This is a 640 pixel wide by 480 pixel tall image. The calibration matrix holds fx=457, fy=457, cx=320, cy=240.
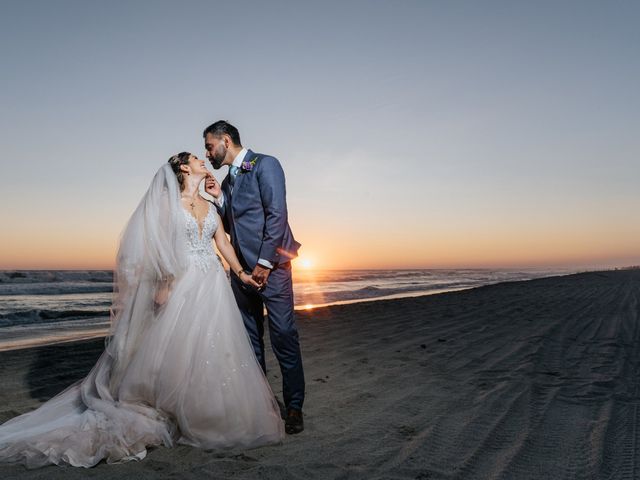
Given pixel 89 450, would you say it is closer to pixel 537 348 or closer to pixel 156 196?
pixel 156 196

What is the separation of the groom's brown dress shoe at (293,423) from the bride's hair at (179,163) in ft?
7.02

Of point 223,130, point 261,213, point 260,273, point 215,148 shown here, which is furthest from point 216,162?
point 260,273

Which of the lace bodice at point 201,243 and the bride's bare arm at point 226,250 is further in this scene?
the bride's bare arm at point 226,250

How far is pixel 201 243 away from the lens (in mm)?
3865

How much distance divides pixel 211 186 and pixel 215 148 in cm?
35

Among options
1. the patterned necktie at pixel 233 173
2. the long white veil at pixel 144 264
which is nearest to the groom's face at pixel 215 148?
the patterned necktie at pixel 233 173

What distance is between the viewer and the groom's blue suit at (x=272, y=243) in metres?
3.88

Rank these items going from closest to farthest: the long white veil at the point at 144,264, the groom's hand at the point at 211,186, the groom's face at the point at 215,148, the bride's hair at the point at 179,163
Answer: the long white veil at the point at 144,264, the bride's hair at the point at 179,163, the groom's face at the point at 215,148, the groom's hand at the point at 211,186

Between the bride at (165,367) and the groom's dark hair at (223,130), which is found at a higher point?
the groom's dark hair at (223,130)

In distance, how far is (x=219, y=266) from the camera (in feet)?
12.9

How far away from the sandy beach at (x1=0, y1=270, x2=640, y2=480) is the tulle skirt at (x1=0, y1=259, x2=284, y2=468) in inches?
5.4

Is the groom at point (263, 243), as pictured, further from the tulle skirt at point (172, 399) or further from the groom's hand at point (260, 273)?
the tulle skirt at point (172, 399)

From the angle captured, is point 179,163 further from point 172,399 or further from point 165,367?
point 172,399

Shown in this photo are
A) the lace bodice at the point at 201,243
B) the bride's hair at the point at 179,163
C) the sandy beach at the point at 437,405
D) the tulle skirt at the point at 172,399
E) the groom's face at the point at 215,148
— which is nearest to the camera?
the sandy beach at the point at 437,405
